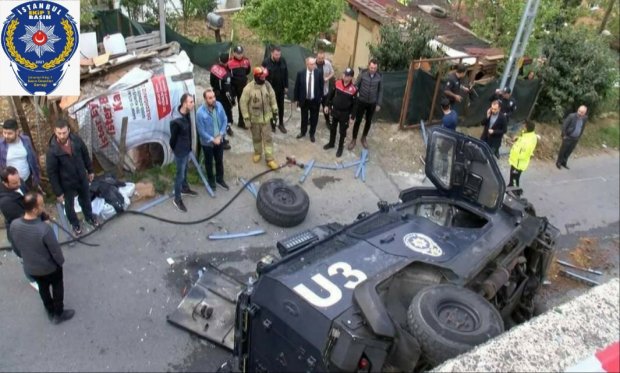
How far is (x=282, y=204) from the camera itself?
796 centimetres

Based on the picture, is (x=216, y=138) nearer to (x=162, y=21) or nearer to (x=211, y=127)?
(x=211, y=127)

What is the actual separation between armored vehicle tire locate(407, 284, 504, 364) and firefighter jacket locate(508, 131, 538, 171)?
5570 millimetres

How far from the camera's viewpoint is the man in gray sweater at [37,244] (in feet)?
16.6

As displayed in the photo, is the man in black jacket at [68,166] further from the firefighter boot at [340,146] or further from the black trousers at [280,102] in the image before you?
the firefighter boot at [340,146]

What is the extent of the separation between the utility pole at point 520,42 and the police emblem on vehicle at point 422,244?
22.0 feet

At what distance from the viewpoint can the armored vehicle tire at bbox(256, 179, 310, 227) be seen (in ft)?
25.9

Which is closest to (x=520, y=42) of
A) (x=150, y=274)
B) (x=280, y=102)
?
(x=280, y=102)

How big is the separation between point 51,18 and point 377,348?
559cm

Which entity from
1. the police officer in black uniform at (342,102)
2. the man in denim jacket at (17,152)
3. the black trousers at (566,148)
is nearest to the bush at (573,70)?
the black trousers at (566,148)

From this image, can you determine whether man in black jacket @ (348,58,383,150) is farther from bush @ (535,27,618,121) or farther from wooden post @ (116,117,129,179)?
bush @ (535,27,618,121)

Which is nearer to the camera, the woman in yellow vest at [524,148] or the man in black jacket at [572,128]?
the woman in yellow vest at [524,148]

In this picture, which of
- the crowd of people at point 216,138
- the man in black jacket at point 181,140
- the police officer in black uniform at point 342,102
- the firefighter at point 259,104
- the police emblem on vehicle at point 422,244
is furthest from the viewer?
the police officer in black uniform at point 342,102

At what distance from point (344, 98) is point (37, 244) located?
5729mm

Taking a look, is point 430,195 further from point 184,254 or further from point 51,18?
point 51,18
